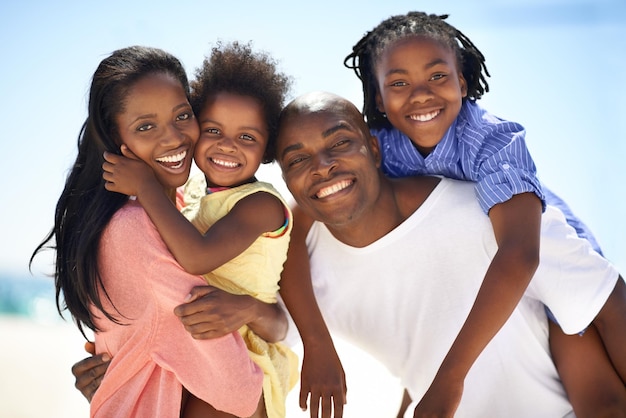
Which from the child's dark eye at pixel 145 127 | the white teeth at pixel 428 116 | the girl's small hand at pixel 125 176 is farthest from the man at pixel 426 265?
the girl's small hand at pixel 125 176

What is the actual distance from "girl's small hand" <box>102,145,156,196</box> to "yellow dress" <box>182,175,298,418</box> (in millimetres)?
415

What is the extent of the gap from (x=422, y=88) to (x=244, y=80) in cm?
99

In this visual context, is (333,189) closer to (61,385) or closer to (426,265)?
(426,265)

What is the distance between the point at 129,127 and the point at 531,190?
78.0 inches

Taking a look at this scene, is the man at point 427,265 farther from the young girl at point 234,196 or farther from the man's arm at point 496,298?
the man's arm at point 496,298

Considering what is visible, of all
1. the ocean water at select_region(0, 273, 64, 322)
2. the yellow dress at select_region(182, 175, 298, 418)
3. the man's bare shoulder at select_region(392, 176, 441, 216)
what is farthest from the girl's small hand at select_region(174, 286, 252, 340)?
the ocean water at select_region(0, 273, 64, 322)

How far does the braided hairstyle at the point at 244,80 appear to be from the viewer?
3.78 m

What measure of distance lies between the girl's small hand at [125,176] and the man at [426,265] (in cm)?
95

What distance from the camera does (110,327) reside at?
10.8 ft

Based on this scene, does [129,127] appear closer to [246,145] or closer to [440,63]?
[246,145]

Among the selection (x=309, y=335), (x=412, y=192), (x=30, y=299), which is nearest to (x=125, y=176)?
(x=309, y=335)

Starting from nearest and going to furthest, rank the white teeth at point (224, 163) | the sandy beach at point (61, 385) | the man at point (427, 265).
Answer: the white teeth at point (224, 163) < the man at point (427, 265) < the sandy beach at point (61, 385)

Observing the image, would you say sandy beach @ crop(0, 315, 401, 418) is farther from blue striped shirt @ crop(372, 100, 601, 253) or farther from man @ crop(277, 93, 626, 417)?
blue striped shirt @ crop(372, 100, 601, 253)

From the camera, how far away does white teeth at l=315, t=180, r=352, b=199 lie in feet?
12.6
